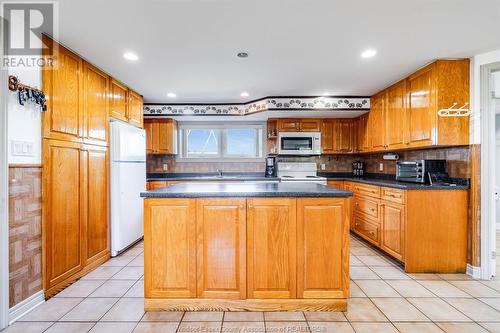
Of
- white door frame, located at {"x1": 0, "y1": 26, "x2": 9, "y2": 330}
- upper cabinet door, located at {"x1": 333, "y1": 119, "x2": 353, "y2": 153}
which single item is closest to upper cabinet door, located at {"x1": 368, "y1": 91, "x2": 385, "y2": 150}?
upper cabinet door, located at {"x1": 333, "y1": 119, "x2": 353, "y2": 153}

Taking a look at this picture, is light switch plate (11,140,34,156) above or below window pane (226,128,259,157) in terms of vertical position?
below

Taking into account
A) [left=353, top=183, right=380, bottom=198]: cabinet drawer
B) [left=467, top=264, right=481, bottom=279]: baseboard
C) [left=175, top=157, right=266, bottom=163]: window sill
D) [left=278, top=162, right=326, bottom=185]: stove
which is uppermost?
[left=175, top=157, right=266, bottom=163]: window sill

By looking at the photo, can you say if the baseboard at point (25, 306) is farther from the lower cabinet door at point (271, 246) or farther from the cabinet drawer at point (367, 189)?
the cabinet drawer at point (367, 189)

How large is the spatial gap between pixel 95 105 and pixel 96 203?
111 cm

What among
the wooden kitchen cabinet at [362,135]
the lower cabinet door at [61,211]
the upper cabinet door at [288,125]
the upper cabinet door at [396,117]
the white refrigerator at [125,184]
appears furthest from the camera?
the upper cabinet door at [288,125]

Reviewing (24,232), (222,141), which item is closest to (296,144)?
(222,141)

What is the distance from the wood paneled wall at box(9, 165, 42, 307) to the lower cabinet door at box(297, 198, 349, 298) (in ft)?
7.01

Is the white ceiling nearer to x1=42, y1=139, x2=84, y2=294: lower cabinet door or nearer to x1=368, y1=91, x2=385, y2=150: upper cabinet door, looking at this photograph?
x1=368, y1=91, x2=385, y2=150: upper cabinet door

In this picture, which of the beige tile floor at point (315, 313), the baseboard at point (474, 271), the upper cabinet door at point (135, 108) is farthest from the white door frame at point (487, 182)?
the upper cabinet door at point (135, 108)

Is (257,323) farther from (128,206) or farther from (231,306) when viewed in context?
(128,206)

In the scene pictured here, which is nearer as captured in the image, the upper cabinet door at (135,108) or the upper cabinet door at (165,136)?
the upper cabinet door at (135,108)

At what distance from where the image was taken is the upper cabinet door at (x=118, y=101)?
3362mm

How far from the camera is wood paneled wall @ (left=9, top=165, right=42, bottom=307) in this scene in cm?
195

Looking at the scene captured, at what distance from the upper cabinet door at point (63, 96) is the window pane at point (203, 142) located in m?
2.76
